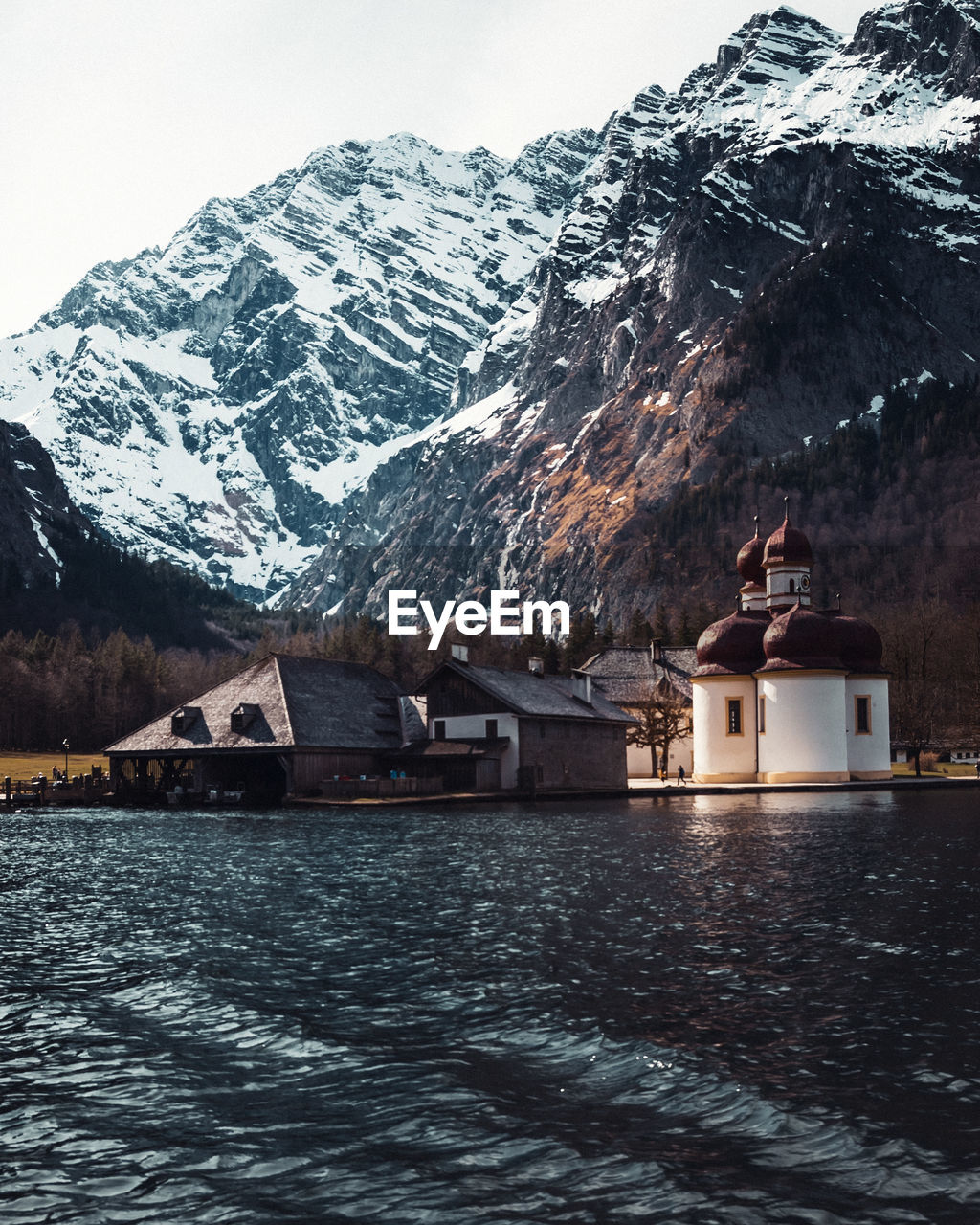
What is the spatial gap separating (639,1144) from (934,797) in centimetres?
6903

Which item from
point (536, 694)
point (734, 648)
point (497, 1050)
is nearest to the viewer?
point (497, 1050)

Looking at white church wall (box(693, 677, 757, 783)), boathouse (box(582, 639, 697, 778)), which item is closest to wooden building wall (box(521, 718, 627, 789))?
white church wall (box(693, 677, 757, 783))

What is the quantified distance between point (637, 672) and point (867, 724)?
26.6 metres

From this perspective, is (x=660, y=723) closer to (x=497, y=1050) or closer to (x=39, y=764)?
(x=39, y=764)

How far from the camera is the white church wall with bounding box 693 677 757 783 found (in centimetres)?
9519

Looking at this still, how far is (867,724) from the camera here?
94750 mm

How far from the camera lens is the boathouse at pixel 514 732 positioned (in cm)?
8812

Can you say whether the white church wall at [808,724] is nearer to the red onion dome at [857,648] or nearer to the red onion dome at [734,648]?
the red onion dome at [734,648]

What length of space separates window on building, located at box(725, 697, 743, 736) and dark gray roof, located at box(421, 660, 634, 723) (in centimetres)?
844

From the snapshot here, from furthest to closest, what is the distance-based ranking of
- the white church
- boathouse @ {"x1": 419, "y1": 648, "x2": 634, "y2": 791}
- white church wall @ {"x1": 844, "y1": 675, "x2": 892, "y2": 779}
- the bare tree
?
the bare tree → white church wall @ {"x1": 844, "y1": 675, "x2": 892, "y2": 779} → the white church → boathouse @ {"x1": 419, "y1": 648, "x2": 634, "y2": 791}

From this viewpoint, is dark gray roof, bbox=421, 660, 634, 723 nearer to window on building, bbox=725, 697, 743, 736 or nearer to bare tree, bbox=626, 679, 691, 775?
bare tree, bbox=626, 679, 691, 775

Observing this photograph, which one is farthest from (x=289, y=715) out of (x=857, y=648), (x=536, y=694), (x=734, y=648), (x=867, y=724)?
(x=867, y=724)

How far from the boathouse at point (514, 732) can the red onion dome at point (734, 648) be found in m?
8.62

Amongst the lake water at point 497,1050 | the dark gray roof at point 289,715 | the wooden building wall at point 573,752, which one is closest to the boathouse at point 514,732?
the wooden building wall at point 573,752
